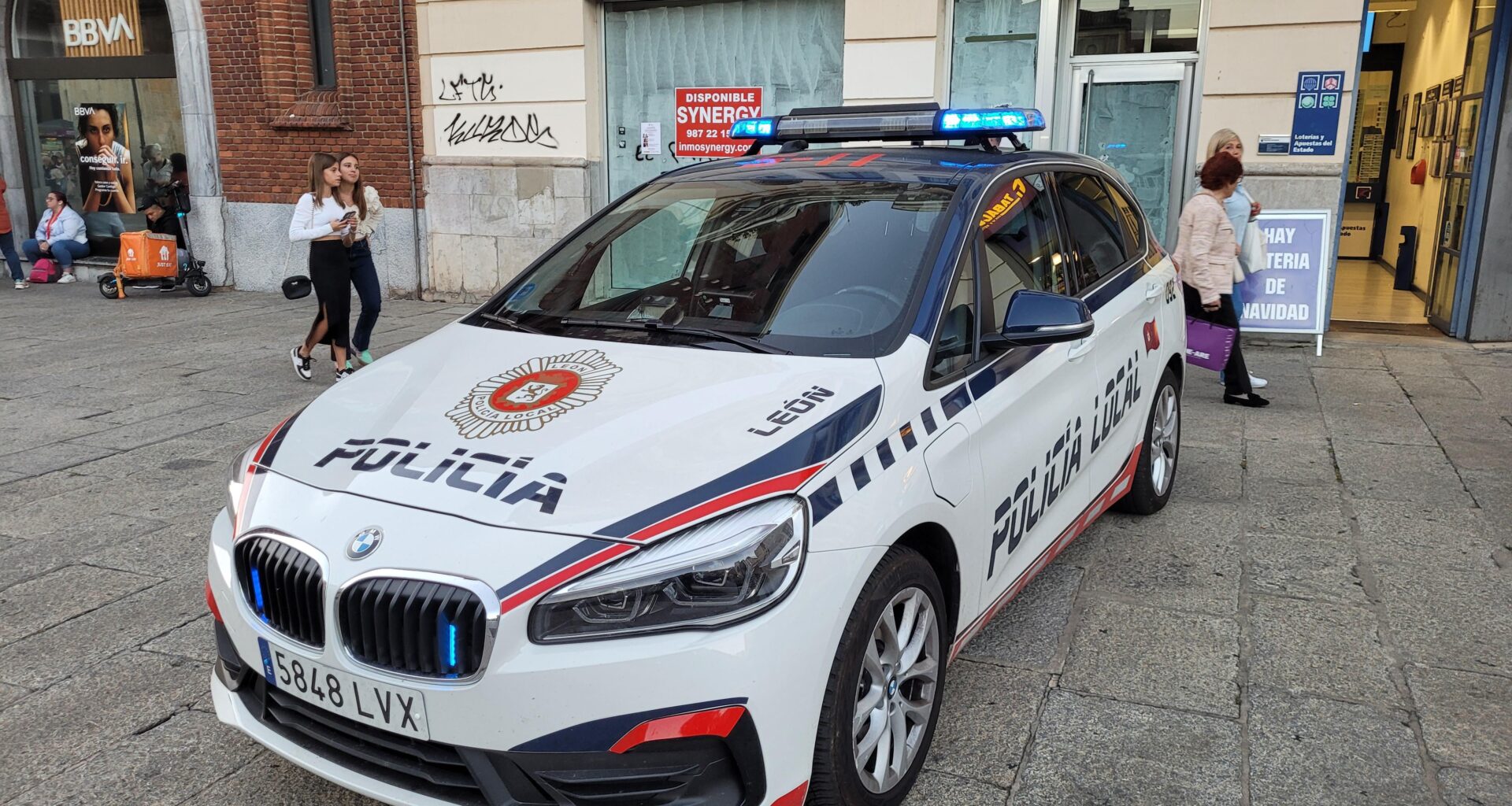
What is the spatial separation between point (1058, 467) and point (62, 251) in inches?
599

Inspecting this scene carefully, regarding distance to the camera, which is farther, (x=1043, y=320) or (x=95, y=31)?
(x=95, y=31)

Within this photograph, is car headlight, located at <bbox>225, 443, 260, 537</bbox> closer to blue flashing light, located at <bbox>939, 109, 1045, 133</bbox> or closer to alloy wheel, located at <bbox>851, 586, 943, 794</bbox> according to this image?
alloy wheel, located at <bbox>851, 586, 943, 794</bbox>

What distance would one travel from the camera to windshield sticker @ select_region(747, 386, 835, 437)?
8.71 feet

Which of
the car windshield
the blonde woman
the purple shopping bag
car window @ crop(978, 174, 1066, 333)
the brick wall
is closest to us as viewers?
the car windshield

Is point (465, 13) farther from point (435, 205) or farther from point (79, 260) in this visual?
point (79, 260)

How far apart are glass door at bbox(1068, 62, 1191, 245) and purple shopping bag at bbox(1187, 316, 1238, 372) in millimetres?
3030

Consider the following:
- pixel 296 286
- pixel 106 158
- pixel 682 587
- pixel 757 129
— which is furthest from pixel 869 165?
pixel 106 158

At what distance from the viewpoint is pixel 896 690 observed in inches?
110

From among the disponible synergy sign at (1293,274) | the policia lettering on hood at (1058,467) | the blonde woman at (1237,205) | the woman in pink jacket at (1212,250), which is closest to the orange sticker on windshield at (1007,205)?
the policia lettering on hood at (1058,467)

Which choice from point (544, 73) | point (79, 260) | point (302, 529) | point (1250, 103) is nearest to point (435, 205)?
point (544, 73)

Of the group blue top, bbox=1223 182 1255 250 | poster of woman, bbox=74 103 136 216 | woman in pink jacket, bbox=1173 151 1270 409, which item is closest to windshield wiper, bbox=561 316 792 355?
woman in pink jacket, bbox=1173 151 1270 409

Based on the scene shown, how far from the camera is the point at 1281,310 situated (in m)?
9.42

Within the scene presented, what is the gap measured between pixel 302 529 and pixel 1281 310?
8829mm

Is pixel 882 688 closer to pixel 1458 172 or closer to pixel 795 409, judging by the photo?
pixel 795 409
